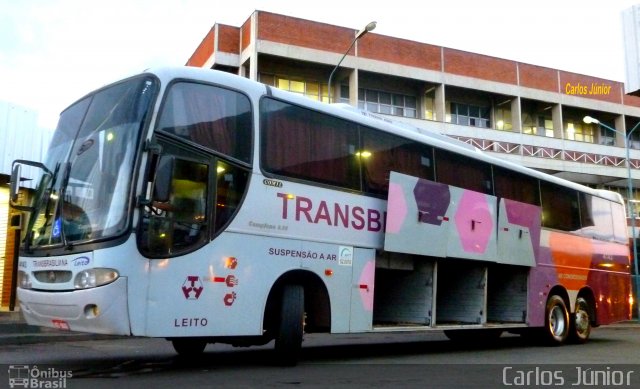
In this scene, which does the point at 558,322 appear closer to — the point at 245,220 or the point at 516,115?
the point at 245,220

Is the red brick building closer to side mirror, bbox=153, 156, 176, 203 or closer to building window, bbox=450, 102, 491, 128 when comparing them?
building window, bbox=450, 102, 491, 128

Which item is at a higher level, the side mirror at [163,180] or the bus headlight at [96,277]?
the side mirror at [163,180]

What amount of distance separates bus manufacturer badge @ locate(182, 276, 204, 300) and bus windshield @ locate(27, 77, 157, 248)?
1.01 meters

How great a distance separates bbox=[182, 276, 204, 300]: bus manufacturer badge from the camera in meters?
7.18

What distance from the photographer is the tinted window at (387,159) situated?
979 cm

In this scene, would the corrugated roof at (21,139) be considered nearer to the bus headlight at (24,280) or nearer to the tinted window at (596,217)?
the bus headlight at (24,280)

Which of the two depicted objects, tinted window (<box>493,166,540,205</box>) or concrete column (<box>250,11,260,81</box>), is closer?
tinted window (<box>493,166,540,205</box>)

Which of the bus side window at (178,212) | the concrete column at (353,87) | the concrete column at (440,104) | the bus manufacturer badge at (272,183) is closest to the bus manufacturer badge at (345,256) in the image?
the bus manufacturer badge at (272,183)

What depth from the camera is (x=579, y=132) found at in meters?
45.0

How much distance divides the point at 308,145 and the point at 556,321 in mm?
8170

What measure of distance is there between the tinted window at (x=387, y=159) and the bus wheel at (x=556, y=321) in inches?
195

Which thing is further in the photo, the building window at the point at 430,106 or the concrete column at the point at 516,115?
the concrete column at the point at 516,115

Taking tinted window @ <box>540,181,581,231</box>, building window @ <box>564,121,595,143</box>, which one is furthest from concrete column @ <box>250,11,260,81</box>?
building window @ <box>564,121,595,143</box>

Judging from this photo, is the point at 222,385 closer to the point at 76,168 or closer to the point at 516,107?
the point at 76,168
